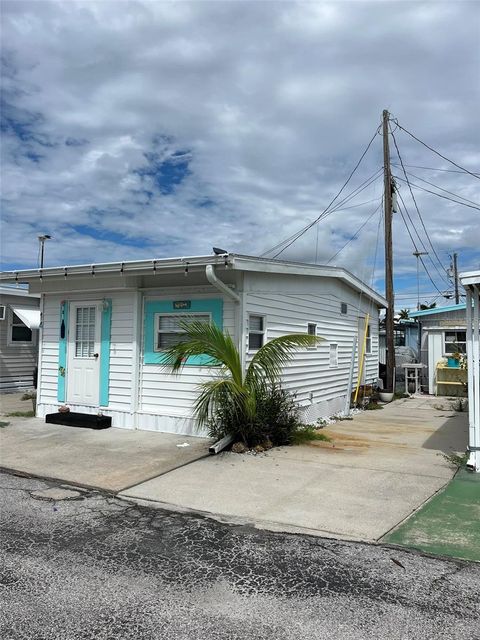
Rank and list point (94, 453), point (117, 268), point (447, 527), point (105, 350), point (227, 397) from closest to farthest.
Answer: point (447, 527) < point (94, 453) < point (227, 397) < point (117, 268) < point (105, 350)

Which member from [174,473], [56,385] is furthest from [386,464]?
[56,385]

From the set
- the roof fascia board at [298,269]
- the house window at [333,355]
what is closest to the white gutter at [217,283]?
the roof fascia board at [298,269]

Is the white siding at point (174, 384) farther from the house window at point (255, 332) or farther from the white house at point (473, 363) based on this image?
the white house at point (473, 363)

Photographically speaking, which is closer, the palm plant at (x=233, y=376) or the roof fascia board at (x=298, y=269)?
the palm plant at (x=233, y=376)

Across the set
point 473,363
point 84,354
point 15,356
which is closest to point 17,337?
point 15,356

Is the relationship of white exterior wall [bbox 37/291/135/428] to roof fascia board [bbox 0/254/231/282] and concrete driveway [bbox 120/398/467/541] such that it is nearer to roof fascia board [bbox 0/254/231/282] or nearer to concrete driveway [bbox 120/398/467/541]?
roof fascia board [bbox 0/254/231/282]

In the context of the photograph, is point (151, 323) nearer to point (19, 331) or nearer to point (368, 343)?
point (19, 331)

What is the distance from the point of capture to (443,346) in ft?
55.9

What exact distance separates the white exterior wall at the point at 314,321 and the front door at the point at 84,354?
10.3 feet

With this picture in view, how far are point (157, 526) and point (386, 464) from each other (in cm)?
356

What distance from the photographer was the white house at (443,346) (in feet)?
53.8

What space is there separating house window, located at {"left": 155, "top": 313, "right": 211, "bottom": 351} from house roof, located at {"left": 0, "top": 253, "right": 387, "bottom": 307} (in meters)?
1.00

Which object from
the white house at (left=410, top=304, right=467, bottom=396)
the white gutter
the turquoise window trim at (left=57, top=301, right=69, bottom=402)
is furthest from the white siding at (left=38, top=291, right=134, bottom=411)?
the white house at (left=410, top=304, right=467, bottom=396)

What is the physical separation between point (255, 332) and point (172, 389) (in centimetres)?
175
